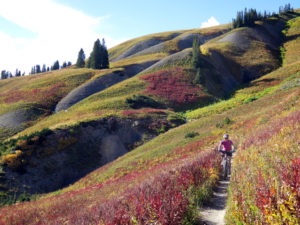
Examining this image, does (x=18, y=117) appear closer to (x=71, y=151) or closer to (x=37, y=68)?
(x=71, y=151)

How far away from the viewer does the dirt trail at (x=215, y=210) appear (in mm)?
5883

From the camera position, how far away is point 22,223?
31.9 ft

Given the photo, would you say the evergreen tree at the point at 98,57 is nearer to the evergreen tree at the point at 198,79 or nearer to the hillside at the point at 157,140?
→ the hillside at the point at 157,140

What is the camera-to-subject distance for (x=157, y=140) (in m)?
29.7

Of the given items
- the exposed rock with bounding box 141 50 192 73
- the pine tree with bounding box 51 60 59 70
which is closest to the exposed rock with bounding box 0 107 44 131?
the exposed rock with bounding box 141 50 192 73

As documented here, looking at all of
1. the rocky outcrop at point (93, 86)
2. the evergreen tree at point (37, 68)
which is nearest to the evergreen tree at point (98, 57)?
the rocky outcrop at point (93, 86)

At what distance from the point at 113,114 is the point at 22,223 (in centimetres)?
2974

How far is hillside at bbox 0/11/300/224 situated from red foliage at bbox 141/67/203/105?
27 cm

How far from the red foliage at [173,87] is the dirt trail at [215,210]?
4277 centimetres

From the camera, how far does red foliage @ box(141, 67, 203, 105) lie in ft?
172

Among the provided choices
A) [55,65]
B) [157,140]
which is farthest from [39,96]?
[55,65]

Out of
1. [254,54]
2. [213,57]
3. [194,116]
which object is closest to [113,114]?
[194,116]

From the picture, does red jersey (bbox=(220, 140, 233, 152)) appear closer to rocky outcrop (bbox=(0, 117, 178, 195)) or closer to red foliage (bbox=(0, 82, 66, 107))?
rocky outcrop (bbox=(0, 117, 178, 195))

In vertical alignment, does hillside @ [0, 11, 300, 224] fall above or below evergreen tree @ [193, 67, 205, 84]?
below
